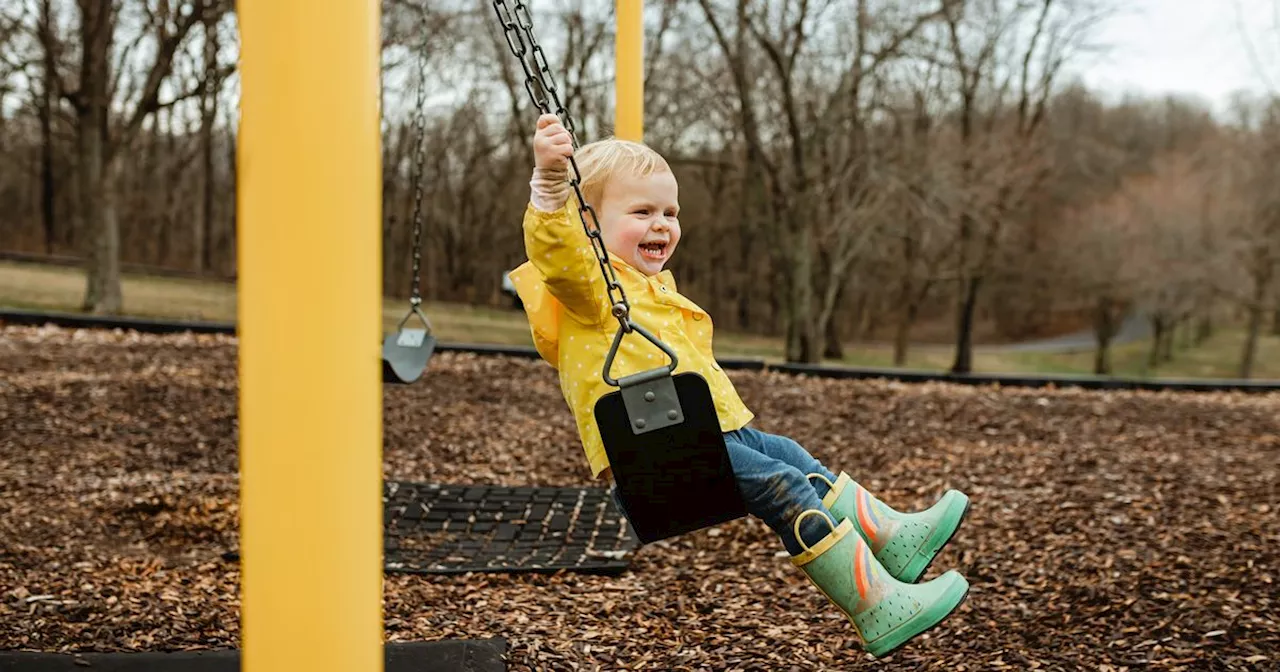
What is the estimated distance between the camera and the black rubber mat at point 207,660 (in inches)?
→ 106

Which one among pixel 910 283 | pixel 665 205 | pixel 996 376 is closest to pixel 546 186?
pixel 665 205

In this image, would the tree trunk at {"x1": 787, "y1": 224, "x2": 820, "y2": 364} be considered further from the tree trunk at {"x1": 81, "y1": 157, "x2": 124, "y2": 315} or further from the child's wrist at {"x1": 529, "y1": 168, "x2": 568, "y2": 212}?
the child's wrist at {"x1": 529, "y1": 168, "x2": 568, "y2": 212}

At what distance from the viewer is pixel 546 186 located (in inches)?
90.4

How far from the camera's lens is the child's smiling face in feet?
8.21

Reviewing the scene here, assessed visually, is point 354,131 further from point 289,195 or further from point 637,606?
point 637,606

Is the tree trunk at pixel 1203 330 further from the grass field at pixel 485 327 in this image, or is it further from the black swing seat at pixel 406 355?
the black swing seat at pixel 406 355

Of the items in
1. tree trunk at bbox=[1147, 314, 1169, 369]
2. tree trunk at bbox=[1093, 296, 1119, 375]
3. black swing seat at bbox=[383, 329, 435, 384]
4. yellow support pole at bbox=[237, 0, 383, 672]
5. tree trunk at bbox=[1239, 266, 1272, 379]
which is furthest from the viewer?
tree trunk at bbox=[1147, 314, 1169, 369]

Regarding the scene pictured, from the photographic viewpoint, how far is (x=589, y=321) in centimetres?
246

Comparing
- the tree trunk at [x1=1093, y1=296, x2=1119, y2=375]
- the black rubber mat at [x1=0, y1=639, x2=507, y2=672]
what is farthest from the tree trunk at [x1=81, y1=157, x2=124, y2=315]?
the tree trunk at [x1=1093, y1=296, x2=1119, y2=375]

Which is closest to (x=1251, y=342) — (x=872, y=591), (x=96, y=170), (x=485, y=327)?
(x=485, y=327)

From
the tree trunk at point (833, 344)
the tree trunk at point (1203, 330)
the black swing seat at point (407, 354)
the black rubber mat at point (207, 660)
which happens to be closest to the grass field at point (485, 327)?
the tree trunk at point (833, 344)

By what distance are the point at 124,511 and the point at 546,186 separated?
12.2 feet

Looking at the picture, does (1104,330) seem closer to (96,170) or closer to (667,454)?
(96,170)

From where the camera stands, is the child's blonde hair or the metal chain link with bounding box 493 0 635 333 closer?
the metal chain link with bounding box 493 0 635 333
